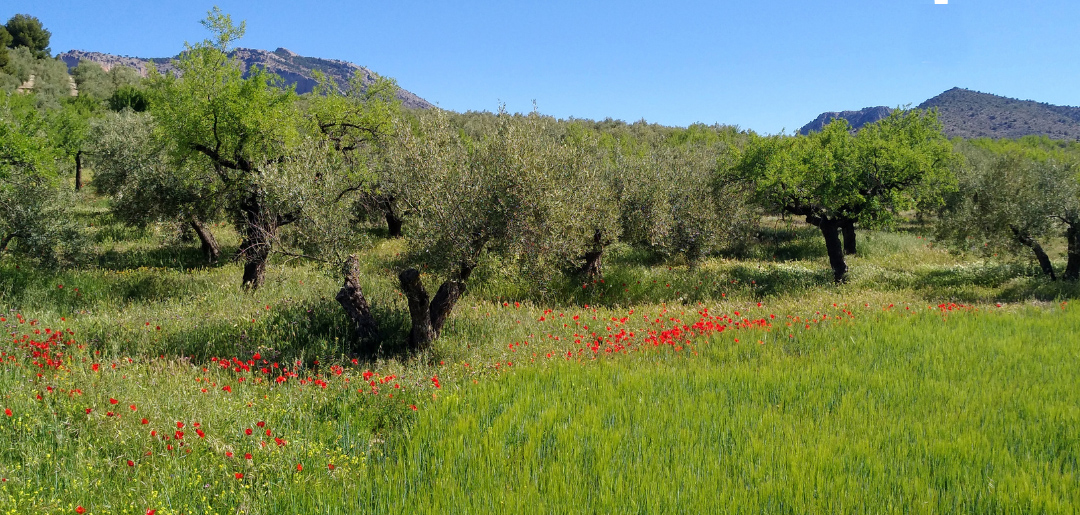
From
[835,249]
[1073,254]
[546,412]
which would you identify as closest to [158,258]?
[546,412]

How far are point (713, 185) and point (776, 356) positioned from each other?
16.2 metres

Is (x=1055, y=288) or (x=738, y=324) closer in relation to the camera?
(x=738, y=324)

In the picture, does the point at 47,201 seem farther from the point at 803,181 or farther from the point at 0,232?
the point at 803,181

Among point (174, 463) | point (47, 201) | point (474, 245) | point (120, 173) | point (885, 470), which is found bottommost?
point (885, 470)

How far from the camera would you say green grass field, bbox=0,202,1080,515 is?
4.73m

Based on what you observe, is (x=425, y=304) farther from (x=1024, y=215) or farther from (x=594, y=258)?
(x=1024, y=215)

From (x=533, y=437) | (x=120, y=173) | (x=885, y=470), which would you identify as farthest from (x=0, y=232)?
(x=885, y=470)

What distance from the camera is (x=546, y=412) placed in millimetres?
6473

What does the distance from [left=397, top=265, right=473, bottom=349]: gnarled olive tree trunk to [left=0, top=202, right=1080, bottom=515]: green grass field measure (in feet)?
1.65

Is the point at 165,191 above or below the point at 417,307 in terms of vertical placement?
above

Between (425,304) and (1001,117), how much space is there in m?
221

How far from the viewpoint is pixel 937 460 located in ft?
17.8

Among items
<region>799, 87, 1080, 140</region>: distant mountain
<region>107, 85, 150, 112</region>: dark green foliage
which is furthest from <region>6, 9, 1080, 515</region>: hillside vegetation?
<region>799, 87, 1080, 140</region>: distant mountain

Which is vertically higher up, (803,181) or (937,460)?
(803,181)
